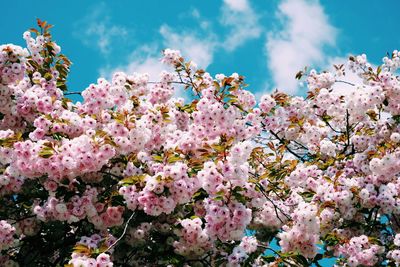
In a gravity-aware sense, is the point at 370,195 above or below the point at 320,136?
below

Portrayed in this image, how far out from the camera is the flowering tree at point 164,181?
5263 millimetres

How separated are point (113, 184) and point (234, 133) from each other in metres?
1.62

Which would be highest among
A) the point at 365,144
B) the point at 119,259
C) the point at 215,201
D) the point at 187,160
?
the point at 365,144

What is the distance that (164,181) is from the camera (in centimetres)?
518

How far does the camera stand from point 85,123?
611 cm

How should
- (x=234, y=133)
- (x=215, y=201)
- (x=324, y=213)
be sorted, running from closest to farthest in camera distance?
1. (x=215, y=201)
2. (x=234, y=133)
3. (x=324, y=213)

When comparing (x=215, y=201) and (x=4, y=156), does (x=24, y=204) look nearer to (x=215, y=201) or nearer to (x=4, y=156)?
(x=4, y=156)

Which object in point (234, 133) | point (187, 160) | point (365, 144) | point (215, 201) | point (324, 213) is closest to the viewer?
point (215, 201)

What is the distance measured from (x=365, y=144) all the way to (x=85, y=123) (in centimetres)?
459

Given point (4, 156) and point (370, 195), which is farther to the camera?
point (370, 195)

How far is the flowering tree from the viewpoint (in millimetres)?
5263

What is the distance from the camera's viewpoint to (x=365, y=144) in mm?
8266

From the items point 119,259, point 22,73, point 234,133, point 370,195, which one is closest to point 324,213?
point 370,195

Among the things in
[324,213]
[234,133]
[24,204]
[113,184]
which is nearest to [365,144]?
[324,213]
